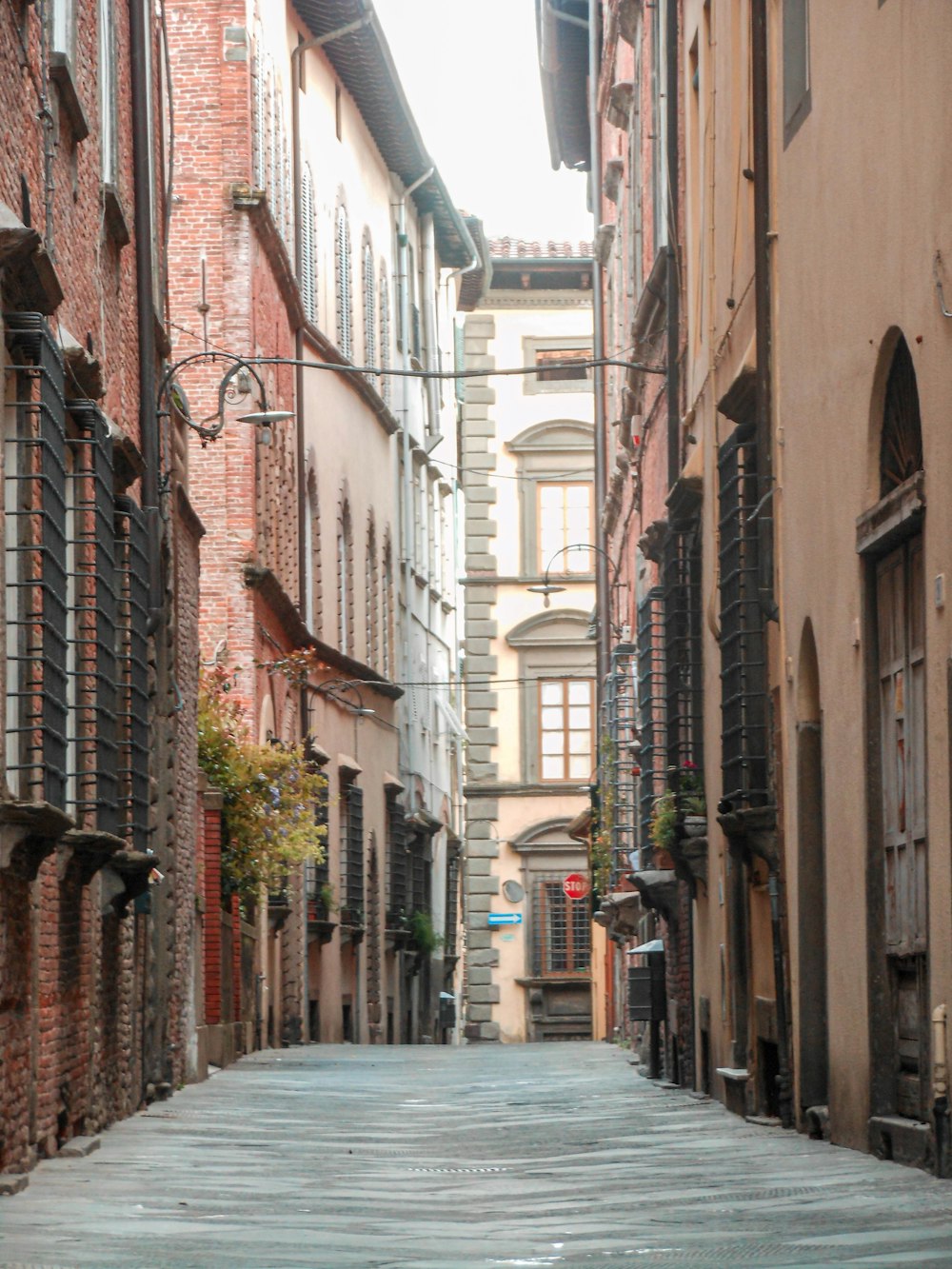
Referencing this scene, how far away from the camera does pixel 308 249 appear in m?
36.0

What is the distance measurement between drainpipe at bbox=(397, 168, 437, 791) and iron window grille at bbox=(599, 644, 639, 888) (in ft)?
47.2

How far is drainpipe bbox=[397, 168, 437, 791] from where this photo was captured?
147 feet

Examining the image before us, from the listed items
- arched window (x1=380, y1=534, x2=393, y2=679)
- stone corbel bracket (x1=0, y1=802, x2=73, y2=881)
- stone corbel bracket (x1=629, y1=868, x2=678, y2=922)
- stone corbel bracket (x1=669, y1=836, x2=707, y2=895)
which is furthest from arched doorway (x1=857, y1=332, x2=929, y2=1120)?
arched window (x1=380, y1=534, x2=393, y2=679)

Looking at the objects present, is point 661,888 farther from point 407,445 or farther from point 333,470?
point 407,445

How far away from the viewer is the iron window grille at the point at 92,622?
43.3 feet

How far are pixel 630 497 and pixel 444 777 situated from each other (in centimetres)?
2417

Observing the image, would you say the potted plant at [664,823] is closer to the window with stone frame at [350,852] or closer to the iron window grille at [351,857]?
the window with stone frame at [350,852]

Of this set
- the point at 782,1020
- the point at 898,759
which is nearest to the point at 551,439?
the point at 782,1020

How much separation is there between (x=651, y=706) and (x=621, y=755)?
9.51 metres

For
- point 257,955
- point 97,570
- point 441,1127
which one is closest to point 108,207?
point 97,570

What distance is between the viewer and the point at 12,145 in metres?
11.2

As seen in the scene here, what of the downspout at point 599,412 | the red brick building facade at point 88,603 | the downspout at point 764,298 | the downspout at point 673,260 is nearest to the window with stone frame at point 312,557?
the downspout at point 599,412

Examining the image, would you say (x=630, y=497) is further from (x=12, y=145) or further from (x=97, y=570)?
(x=12, y=145)

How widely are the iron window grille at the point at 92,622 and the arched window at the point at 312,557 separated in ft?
66.8
